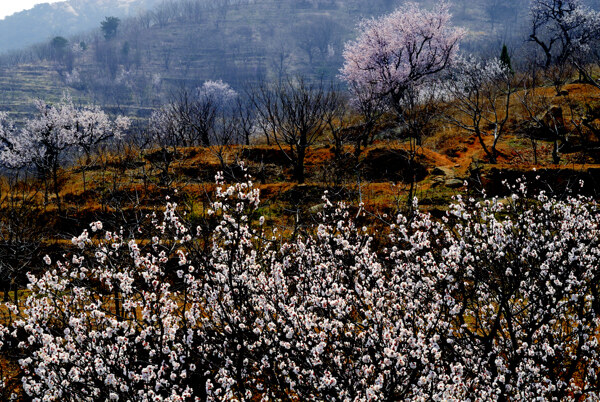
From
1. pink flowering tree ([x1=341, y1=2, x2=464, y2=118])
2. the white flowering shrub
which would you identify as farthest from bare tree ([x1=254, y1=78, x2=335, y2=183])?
pink flowering tree ([x1=341, y1=2, x2=464, y2=118])

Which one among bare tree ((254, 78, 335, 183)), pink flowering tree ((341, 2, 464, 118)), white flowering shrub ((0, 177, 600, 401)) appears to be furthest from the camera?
pink flowering tree ((341, 2, 464, 118))

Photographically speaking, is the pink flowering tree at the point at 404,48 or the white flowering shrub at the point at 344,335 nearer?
the white flowering shrub at the point at 344,335

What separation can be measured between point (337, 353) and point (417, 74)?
38.4 meters

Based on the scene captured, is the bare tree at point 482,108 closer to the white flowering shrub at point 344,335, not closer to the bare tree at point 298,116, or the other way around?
the bare tree at point 298,116

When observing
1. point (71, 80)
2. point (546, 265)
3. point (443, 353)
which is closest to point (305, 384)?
point (443, 353)

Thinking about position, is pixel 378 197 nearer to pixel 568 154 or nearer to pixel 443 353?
pixel 443 353

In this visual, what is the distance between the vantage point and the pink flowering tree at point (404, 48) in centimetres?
3953

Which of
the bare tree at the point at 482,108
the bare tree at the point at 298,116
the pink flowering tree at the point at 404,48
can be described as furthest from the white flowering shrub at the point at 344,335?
the pink flowering tree at the point at 404,48

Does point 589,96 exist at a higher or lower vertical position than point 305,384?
higher

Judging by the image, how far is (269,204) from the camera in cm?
1906

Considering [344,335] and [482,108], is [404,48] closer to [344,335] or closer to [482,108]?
[482,108]

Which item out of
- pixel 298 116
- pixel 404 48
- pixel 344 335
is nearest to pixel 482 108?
pixel 298 116

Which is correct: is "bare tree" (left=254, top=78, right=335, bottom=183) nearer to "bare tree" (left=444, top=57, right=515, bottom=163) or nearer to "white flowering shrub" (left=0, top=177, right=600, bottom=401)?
"bare tree" (left=444, top=57, right=515, bottom=163)

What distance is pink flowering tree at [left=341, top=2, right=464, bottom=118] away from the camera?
3953cm
